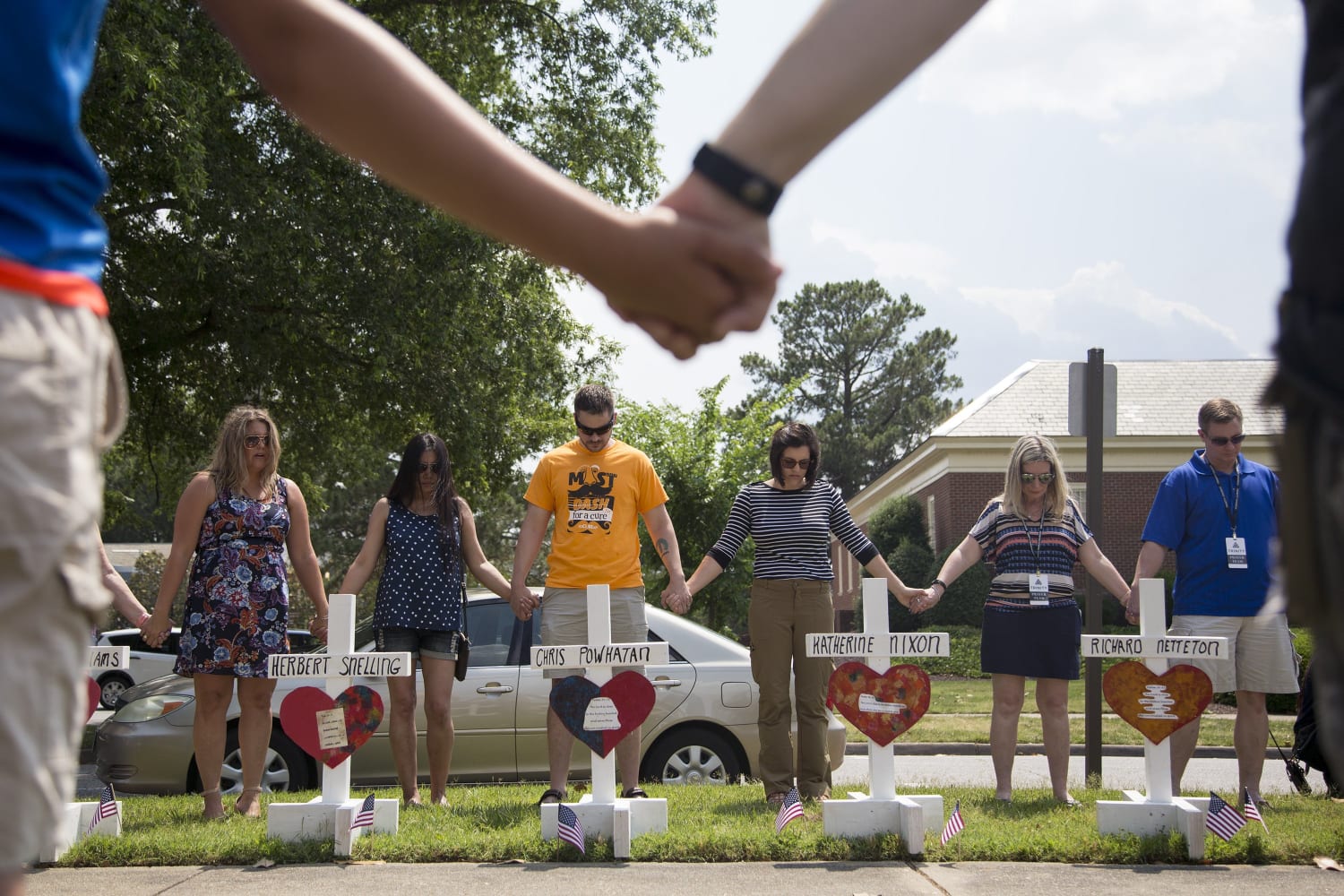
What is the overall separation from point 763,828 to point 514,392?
13033mm

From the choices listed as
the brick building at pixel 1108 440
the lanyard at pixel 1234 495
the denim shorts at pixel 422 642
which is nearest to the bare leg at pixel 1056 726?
the lanyard at pixel 1234 495

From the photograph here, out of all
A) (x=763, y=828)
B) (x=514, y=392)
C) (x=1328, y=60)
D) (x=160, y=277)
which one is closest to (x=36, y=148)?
(x=1328, y=60)

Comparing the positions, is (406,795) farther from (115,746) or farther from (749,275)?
(749,275)

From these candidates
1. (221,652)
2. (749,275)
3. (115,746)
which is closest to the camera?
(749,275)

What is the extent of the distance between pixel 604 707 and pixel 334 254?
35.4 ft

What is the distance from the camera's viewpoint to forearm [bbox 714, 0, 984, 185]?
131 cm

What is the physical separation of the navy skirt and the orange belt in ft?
21.4

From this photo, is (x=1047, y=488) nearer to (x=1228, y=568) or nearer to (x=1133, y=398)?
(x=1228, y=568)

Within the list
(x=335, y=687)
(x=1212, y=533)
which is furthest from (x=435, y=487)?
(x=1212, y=533)

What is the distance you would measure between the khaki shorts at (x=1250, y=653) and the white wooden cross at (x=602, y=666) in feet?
9.86

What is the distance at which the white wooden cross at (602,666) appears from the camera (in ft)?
18.7

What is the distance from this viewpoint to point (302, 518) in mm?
6930

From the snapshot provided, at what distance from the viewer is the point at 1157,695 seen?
5.91 metres

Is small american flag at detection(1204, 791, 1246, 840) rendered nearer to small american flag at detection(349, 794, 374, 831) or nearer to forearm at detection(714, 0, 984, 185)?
small american flag at detection(349, 794, 374, 831)
